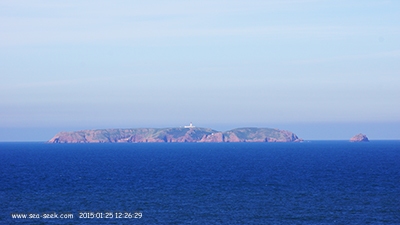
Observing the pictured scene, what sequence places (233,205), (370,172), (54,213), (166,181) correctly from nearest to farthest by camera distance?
(54,213) < (233,205) < (166,181) < (370,172)

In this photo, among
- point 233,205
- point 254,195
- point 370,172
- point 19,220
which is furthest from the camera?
point 370,172

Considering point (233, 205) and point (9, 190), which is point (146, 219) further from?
point (9, 190)

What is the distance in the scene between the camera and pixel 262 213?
167 ft

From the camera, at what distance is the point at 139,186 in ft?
233

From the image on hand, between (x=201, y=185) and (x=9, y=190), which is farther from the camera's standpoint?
(x=201, y=185)

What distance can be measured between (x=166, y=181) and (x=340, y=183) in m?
24.4

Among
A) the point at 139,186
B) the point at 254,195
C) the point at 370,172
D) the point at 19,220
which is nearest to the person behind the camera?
the point at 19,220

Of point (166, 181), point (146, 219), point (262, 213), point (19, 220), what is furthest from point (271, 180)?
point (19, 220)

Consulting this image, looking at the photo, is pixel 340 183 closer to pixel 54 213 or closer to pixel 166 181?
pixel 166 181

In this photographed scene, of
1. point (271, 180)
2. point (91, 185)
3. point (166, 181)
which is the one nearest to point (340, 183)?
point (271, 180)

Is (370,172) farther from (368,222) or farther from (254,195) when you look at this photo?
(368,222)

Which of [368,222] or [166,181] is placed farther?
[166,181]

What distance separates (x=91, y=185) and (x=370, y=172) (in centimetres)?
4735

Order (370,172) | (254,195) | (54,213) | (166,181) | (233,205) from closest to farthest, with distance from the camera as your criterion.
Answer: (54,213), (233,205), (254,195), (166,181), (370,172)
